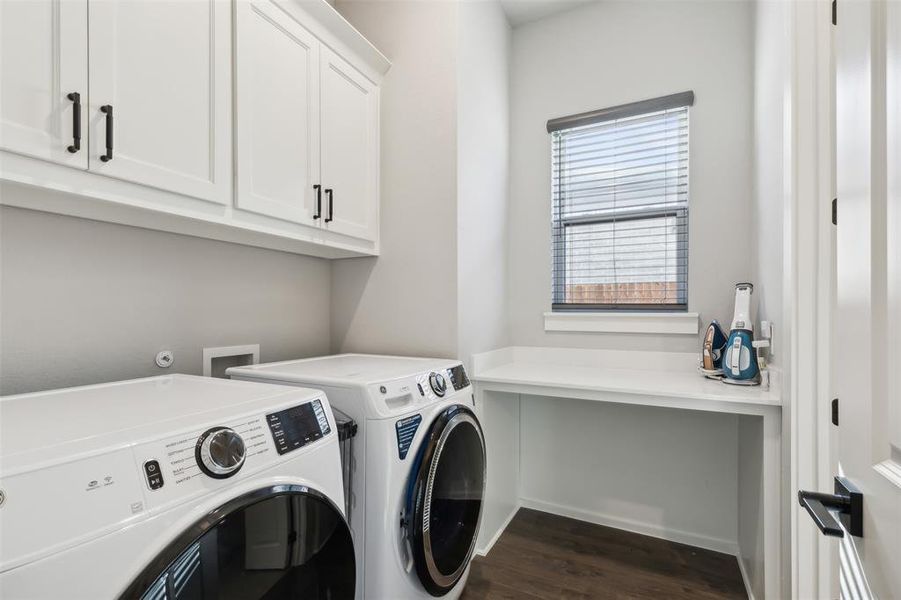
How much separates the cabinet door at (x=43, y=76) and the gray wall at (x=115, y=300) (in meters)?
0.38

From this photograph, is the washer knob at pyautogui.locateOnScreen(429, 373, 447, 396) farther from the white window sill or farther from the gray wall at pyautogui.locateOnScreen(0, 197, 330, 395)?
the white window sill

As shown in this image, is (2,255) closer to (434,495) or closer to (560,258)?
(434,495)

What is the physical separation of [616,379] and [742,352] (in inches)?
20.0

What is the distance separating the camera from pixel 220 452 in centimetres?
73

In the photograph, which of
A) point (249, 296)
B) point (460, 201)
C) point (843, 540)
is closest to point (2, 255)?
point (249, 296)

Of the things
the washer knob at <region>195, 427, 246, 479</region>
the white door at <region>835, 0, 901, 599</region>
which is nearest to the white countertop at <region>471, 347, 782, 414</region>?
the white door at <region>835, 0, 901, 599</region>

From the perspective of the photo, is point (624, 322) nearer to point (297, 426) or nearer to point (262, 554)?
point (297, 426)

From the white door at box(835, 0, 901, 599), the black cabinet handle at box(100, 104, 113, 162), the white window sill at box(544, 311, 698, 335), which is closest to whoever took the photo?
the white door at box(835, 0, 901, 599)

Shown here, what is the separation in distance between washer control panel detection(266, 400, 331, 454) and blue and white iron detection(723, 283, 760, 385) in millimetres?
1654

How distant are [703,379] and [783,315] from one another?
0.65 m

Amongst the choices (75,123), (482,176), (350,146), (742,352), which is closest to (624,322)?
(742,352)

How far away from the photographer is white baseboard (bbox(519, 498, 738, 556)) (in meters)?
2.04

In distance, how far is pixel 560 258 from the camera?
2.51 meters

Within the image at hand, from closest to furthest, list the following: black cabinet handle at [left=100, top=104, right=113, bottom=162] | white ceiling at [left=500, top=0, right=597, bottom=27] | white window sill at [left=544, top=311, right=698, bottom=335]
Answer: black cabinet handle at [left=100, top=104, right=113, bottom=162] → white window sill at [left=544, top=311, right=698, bottom=335] → white ceiling at [left=500, top=0, right=597, bottom=27]
